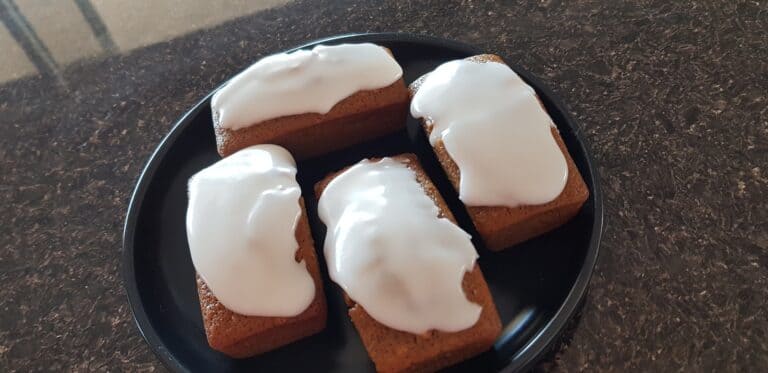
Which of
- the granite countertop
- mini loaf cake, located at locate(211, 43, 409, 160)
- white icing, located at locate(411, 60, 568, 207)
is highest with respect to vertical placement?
mini loaf cake, located at locate(211, 43, 409, 160)

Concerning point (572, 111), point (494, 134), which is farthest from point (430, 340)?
point (572, 111)

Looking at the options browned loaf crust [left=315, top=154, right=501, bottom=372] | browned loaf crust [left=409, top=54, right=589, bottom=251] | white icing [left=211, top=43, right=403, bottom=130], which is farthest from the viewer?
white icing [left=211, top=43, right=403, bottom=130]

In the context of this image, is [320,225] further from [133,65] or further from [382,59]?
[133,65]

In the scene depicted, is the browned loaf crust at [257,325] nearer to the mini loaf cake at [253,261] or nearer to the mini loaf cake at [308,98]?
the mini loaf cake at [253,261]

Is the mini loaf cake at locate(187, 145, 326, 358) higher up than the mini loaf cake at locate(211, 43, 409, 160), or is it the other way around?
the mini loaf cake at locate(211, 43, 409, 160)

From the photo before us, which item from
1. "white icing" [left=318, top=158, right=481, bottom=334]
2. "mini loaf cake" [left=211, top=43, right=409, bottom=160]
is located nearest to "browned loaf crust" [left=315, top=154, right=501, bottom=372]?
"white icing" [left=318, top=158, right=481, bottom=334]

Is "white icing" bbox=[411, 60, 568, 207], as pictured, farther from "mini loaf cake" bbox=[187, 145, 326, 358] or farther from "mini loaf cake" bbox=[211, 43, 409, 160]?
"mini loaf cake" bbox=[187, 145, 326, 358]

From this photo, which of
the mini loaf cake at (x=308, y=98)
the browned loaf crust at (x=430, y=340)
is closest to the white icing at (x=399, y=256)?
the browned loaf crust at (x=430, y=340)
